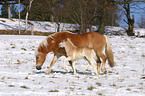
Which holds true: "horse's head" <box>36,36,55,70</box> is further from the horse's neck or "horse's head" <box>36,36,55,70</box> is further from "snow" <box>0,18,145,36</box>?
"snow" <box>0,18,145,36</box>

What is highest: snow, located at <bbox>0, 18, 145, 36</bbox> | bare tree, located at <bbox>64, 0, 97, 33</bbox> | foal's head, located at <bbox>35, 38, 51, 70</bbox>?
bare tree, located at <bbox>64, 0, 97, 33</bbox>

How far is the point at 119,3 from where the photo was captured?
3183 cm

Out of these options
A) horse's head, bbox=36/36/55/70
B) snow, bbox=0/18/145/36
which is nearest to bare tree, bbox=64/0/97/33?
snow, bbox=0/18/145/36

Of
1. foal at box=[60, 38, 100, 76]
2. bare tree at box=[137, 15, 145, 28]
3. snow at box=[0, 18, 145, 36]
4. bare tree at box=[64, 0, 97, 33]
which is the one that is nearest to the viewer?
foal at box=[60, 38, 100, 76]

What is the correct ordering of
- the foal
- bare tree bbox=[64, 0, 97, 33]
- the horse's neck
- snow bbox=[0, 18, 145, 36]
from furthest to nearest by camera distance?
snow bbox=[0, 18, 145, 36], bare tree bbox=[64, 0, 97, 33], the horse's neck, the foal

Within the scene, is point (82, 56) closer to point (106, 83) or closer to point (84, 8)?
point (106, 83)

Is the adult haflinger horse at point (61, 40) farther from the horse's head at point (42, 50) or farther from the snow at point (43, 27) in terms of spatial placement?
the snow at point (43, 27)

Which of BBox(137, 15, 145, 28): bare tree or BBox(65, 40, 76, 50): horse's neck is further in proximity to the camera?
BBox(137, 15, 145, 28): bare tree

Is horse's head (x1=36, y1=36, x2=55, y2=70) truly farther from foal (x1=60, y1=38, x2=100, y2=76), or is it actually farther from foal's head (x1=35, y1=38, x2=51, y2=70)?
foal (x1=60, y1=38, x2=100, y2=76)

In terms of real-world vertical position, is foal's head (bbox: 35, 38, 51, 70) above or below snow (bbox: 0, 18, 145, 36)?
below

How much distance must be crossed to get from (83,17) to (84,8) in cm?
128

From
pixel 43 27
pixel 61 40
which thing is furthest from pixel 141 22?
pixel 61 40

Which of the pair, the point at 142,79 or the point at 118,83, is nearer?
the point at 118,83

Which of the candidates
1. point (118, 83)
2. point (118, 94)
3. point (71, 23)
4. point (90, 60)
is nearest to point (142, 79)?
point (118, 83)
